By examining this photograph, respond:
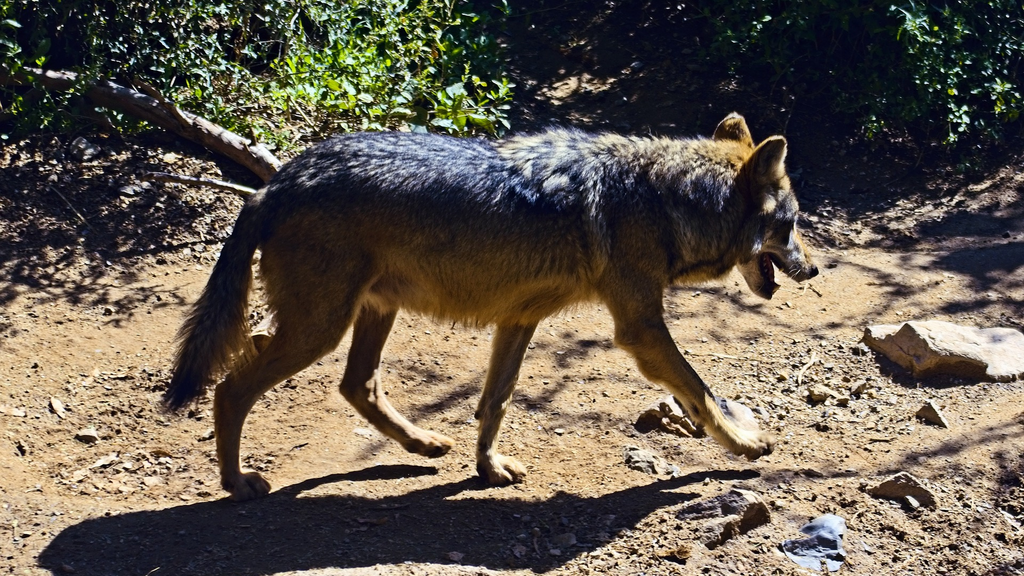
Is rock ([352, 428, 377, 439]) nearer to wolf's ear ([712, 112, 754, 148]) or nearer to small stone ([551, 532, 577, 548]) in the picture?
small stone ([551, 532, 577, 548])

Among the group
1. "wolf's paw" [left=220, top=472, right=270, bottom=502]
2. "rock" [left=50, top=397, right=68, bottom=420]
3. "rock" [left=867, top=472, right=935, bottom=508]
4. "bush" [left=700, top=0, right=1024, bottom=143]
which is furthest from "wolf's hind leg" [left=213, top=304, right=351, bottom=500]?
"bush" [left=700, top=0, right=1024, bottom=143]

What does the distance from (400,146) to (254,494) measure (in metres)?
1.83

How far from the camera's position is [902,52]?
364 inches

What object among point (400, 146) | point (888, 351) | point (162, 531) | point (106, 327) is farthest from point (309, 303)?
point (888, 351)

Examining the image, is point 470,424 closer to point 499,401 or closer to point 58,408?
point 499,401

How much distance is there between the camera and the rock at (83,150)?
7.34m

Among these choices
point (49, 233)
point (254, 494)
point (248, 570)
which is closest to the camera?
point (248, 570)

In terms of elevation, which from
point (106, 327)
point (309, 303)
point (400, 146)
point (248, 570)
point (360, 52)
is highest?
point (360, 52)

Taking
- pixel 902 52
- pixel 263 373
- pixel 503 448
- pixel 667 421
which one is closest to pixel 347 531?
pixel 263 373

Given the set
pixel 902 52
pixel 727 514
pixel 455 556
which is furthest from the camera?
pixel 902 52

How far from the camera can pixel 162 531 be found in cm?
442

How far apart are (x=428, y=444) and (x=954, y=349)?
3239 millimetres

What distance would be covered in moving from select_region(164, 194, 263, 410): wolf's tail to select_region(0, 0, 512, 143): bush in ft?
8.63

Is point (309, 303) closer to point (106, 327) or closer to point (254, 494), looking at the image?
point (254, 494)
